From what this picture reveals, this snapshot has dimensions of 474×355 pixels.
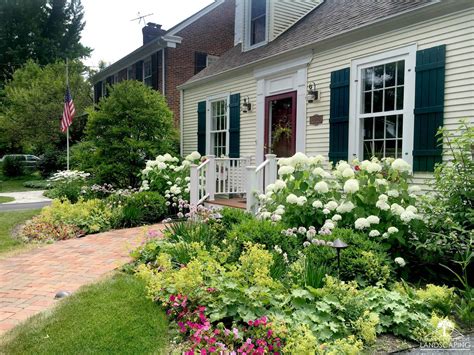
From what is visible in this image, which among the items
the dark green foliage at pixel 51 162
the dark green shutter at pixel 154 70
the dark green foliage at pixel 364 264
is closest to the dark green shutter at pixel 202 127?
the dark green shutter at pixel 154 70

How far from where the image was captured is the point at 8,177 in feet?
64.9

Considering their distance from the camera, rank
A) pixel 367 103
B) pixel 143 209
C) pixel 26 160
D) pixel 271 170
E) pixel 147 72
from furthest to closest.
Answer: pixel 26 160 < pixel 147 72 < pixel 143 209 < pixel 271 170 < pixel 367 103

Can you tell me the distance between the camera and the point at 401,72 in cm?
569

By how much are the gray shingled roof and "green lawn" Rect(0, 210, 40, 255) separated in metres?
5.33

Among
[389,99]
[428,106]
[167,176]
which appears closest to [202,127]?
[167,176]

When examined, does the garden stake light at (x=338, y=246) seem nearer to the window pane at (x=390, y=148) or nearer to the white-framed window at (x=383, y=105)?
the white-framed window at (x=383, y=105)

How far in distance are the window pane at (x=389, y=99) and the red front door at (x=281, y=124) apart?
1965 mm

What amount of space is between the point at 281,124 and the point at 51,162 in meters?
14.0

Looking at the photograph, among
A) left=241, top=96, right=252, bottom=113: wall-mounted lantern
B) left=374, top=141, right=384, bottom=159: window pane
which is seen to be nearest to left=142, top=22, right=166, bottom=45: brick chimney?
left=241, top=96, right=252, bottom=113: wall-mounted lantern

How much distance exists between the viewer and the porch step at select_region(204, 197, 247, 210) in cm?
709

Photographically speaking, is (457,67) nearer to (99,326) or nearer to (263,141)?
(263,141)

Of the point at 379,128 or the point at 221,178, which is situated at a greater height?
the point at 379,128

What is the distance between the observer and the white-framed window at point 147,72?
14.8 metres

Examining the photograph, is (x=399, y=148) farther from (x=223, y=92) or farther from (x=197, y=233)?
(x=223, y=92)
